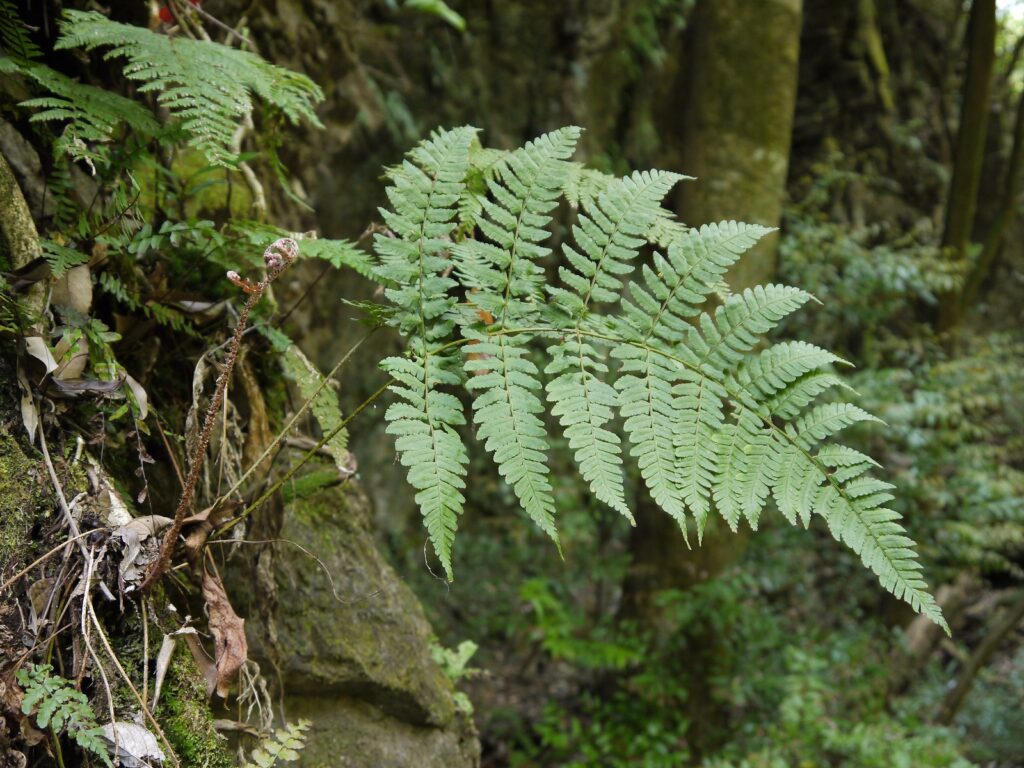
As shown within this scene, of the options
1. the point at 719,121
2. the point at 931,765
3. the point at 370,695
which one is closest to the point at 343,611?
the point at 370,695

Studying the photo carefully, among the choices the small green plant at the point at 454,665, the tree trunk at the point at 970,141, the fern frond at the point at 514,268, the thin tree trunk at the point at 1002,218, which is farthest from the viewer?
the thin tree trunk at the point at 1002,218

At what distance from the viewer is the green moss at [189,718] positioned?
137 centimetres

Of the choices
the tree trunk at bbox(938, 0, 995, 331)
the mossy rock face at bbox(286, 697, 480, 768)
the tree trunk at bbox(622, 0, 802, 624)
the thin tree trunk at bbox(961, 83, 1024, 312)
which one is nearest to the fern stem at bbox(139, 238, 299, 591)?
the mossy rock face at bbox(286, 697, 480, 768)

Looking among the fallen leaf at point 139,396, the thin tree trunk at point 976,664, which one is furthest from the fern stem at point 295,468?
the thin tree trunk at point 976,664

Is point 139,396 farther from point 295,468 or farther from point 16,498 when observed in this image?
point 295,468

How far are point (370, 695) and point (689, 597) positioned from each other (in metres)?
3.06

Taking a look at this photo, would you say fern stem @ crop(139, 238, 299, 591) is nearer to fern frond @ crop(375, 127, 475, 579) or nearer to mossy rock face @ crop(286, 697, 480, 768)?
fern frond @ crop(375, 127, 475, 579)

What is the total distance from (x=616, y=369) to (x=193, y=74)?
3.53 feet

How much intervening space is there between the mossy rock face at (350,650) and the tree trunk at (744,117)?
11.5 ft

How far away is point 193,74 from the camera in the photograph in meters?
1.63

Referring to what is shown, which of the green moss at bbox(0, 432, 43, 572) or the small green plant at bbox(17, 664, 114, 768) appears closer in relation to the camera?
the small green plant at bbox(17, 664, 114, 768)

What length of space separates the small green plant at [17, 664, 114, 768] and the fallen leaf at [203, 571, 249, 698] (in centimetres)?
27

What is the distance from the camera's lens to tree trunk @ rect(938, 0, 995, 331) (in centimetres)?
604

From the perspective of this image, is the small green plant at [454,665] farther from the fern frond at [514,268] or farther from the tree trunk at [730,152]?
the tree trunk at [730,152]
